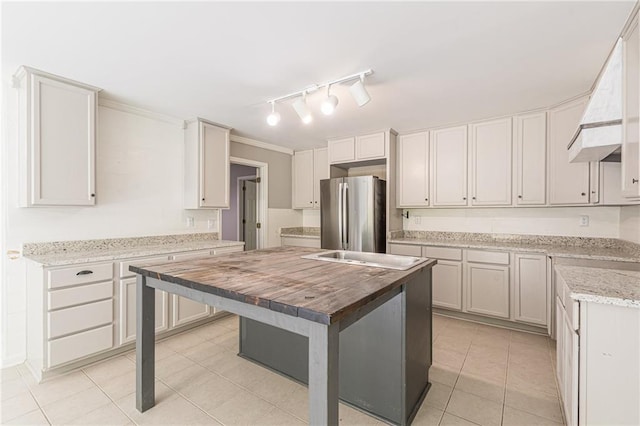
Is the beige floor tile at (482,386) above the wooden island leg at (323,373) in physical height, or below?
below

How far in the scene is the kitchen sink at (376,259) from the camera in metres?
1.89

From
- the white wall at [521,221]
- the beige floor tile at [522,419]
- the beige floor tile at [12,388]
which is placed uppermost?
the white wall at [521,221]

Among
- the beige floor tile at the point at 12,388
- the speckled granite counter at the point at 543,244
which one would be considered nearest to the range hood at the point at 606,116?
the speckled granite counter at the point at 543,244

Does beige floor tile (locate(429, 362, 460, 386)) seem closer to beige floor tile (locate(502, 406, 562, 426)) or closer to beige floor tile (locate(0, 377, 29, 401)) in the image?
beige floor tile (locate(502, 406, 562, 426))

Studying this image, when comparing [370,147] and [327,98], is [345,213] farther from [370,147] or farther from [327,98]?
[327,98]

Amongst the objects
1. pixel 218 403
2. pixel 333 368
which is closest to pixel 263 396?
pixel 218 403

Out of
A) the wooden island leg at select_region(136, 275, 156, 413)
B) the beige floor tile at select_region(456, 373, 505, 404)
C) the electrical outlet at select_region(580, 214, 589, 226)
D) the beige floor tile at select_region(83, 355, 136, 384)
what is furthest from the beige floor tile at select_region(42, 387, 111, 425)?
the electrical outlet at select_region(580, 214, 589, 226)

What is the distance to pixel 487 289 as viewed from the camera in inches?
124

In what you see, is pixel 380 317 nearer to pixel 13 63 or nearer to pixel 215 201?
pixel 215 201

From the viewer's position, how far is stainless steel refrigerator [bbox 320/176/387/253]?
12.1 feet

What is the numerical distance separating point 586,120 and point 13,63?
4041 millimetres

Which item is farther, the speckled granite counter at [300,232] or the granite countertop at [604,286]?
the speckled granite counter at [300,232]

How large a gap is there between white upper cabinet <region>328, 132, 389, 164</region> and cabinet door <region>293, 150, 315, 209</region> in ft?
2.18

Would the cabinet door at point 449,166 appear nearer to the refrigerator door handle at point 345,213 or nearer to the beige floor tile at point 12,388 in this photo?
the refrigerator door handle at point 345,213
